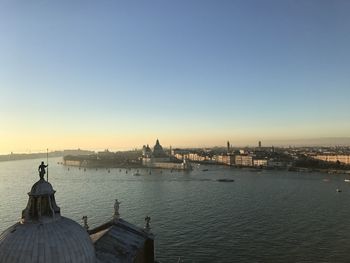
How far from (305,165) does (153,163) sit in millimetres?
37627

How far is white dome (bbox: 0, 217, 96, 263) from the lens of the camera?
732 centimetres

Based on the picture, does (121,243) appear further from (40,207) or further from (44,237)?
(44,237)

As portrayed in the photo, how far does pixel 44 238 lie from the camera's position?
7.52 meters

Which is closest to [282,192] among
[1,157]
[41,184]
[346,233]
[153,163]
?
[346,233]

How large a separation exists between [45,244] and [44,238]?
12 centimetres

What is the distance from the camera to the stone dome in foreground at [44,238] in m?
7.35

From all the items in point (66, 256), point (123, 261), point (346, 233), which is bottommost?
point (346, 233)

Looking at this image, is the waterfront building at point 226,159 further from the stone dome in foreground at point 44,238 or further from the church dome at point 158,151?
the stone dome in foreground at point 44,238

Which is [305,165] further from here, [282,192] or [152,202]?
[152,202]

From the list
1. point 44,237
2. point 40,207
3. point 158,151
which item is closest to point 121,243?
point 40,207

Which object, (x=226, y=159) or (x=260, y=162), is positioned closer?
(x=260, y=162)

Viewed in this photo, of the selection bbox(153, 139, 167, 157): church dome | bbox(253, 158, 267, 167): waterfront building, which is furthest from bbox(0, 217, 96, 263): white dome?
bbox(153, 139, 167, 157): church dome

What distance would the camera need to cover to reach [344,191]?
4500cm

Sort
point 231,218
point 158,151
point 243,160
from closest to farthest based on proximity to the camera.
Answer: point 231,218 → point 243,160 → point 158,151
